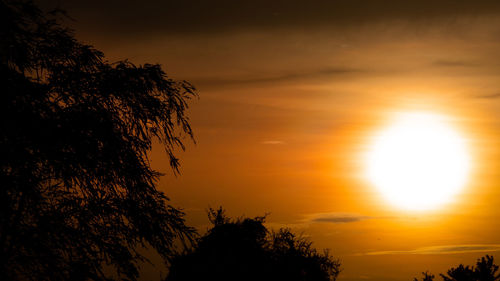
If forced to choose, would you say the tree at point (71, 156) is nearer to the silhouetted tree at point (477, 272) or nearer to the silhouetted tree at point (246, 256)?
the silhouetted tree at point (246, 256)

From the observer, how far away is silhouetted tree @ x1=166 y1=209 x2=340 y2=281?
2469 cm

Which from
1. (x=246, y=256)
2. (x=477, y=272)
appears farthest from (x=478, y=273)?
(x=246, y=256)

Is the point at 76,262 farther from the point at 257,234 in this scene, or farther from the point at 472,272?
the point at 472,272

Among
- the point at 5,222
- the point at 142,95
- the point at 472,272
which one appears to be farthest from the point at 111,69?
the point at 472,272

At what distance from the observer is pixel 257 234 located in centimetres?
3184

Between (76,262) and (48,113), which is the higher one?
(48,113)

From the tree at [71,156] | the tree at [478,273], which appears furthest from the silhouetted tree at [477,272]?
the tree at [71,156]

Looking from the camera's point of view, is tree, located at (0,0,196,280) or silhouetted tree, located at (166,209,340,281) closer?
tree, located at (0,0,196,280)

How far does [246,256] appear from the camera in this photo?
27.5 metres

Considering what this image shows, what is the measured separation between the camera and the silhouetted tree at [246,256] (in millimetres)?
24688

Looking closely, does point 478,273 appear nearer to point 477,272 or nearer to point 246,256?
point 477,272

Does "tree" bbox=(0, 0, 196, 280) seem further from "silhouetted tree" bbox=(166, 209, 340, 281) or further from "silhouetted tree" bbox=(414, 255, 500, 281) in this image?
"silhouetted tree" bbox=(414, 255, 500, 281)

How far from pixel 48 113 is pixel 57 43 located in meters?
1.91

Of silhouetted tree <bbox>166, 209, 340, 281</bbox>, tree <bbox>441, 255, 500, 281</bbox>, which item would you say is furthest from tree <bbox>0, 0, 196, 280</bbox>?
tree <bbox>441, 255, 500, 281</bbox>
